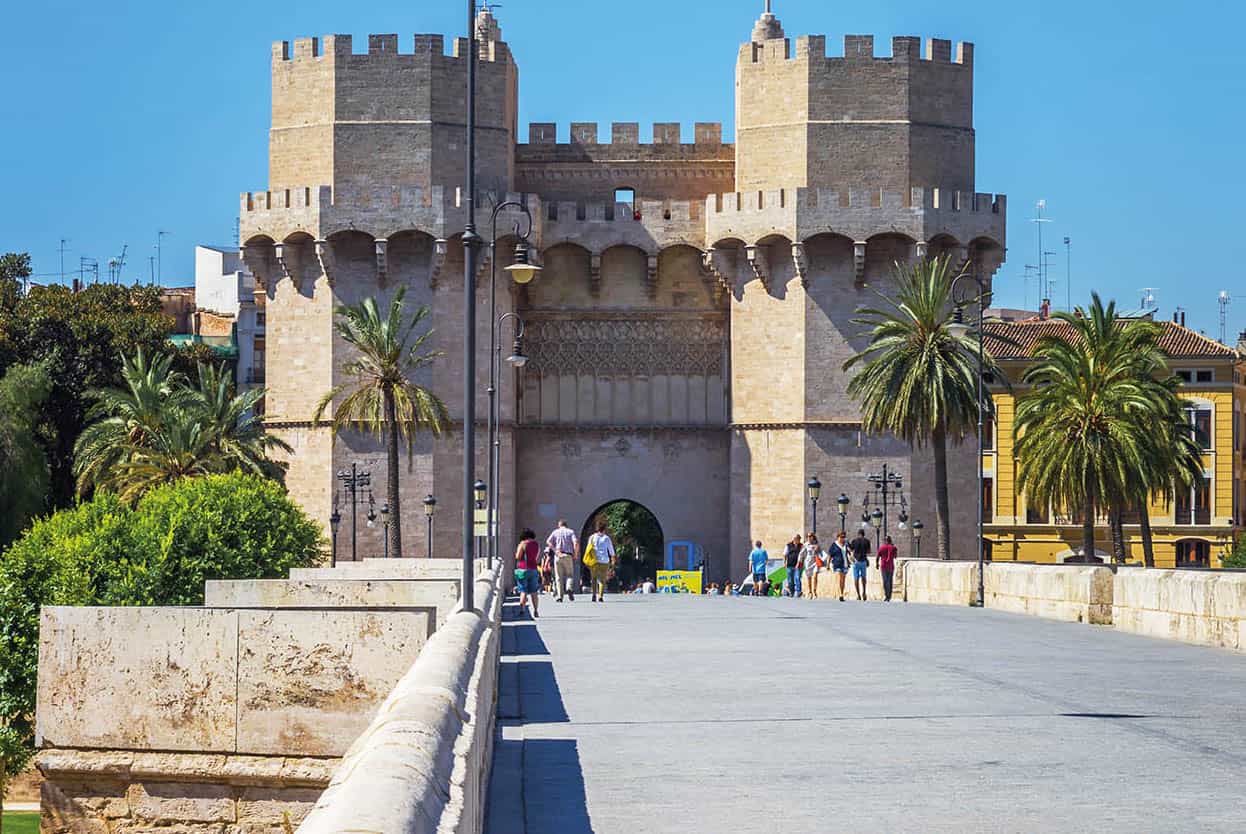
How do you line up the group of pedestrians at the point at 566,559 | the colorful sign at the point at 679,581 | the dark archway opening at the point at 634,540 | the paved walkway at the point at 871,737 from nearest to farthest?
the paved walkway at the point at 871,737 < the group of pedestrians at the point at 566,559 < the colorful sign at the point at 679,581 < the dark archway opening at the point at 634,540

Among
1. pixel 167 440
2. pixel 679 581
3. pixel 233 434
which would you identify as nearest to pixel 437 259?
pixel 233 434

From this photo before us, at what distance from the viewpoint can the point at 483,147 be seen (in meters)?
44.9

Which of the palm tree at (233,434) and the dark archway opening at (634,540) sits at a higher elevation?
the palm tree at (233,434)

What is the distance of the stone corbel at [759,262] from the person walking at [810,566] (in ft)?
25.8

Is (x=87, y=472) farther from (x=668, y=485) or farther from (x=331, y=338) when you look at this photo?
(x=668, y=485)

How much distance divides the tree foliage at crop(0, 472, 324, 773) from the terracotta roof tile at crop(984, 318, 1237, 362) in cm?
3087

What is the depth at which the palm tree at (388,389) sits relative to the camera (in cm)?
4225

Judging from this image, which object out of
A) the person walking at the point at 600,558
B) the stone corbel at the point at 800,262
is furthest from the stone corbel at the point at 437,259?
the person walking at the point at 600,558

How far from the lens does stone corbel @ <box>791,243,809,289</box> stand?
4341 centimetres

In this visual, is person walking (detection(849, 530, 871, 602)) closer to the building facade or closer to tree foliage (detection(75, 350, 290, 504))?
the building facade

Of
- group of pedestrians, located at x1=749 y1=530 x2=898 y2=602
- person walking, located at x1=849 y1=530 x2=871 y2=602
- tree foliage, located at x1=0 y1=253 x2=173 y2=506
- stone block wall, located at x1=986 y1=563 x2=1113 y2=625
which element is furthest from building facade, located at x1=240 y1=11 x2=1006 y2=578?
stone block wall, located at x1=986 y1=563 x2=1113 y2=625

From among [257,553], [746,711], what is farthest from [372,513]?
→ [746,711]

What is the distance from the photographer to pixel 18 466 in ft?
139

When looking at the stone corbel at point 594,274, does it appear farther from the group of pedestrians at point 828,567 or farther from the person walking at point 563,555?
the person walking at point 563,555
